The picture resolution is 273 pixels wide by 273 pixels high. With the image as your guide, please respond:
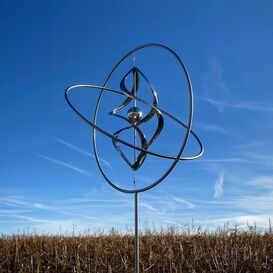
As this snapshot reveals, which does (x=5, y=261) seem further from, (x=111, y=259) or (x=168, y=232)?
(x=168, y=232)

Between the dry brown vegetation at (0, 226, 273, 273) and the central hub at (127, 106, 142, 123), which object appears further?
the dry brown vegetation at (0, 226, 273, 273)

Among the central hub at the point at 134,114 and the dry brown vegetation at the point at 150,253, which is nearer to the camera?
the central hub at the point at 134,114

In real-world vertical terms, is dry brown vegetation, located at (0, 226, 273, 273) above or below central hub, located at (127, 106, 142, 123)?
below

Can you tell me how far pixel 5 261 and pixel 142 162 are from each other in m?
6.15

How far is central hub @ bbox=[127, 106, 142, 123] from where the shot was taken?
7.44 m

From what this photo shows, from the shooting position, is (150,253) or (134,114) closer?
(134,114)

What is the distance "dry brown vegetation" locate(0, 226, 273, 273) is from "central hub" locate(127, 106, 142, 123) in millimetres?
4184

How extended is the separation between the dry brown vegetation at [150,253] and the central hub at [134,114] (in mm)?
4184

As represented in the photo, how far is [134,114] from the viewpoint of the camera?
7.44 metres

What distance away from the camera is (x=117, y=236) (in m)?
14.1

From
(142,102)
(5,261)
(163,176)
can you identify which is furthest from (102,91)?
(5,261)

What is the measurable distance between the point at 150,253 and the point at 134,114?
4.81m

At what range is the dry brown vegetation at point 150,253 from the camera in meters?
10.6

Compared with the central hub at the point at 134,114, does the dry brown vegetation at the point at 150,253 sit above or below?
below
